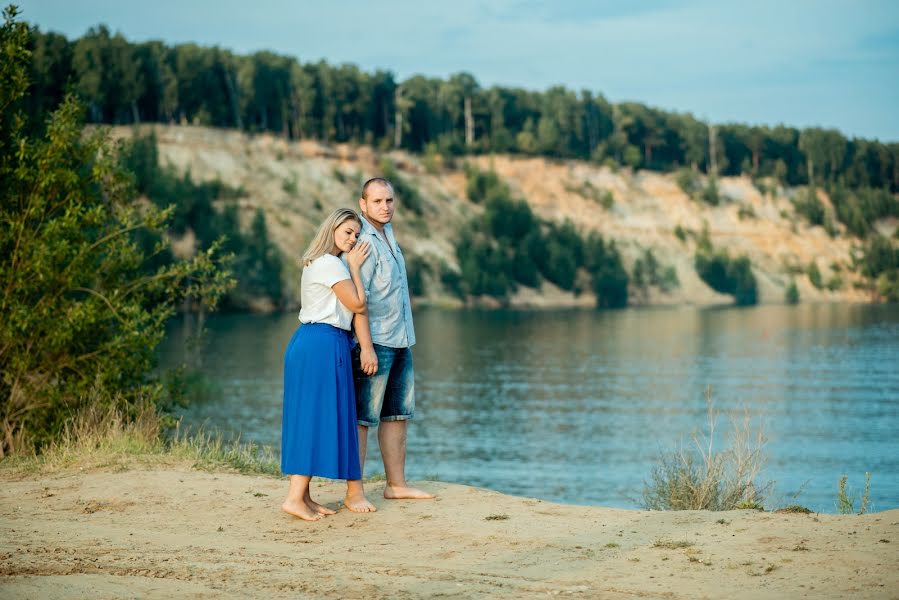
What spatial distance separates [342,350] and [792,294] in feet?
330

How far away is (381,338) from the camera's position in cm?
806

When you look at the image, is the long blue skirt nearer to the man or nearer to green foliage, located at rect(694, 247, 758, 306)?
the man

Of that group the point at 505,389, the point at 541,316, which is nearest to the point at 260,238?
the point at 541,316

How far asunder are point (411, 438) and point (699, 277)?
256ft

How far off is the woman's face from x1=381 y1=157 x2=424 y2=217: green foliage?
81407mm

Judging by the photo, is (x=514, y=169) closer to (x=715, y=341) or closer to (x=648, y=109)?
(x=648, y=109)

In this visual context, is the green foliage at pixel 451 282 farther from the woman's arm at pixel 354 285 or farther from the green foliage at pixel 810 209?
the woman's arm at pixel 354 285

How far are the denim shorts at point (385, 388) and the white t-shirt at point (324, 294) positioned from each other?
321mm

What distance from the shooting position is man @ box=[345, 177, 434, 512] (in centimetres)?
804

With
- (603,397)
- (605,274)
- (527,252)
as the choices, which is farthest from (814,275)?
(603,397)

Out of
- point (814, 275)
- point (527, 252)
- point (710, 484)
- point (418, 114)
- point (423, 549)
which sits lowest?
point (710, 484)

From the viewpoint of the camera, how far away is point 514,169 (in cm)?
10900

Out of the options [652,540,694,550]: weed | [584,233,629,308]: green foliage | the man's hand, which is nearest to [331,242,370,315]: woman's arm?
the man's hand

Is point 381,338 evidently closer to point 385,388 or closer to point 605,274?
point 385,388
